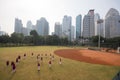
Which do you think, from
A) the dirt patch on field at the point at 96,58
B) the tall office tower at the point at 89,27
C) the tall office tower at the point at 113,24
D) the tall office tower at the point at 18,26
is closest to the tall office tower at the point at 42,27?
the tall office tower at the point at 18,26

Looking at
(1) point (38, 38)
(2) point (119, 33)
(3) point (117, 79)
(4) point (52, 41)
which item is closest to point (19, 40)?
(1) point (38, 38)

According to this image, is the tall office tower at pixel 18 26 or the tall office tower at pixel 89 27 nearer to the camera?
the tall office tower at pixel 89 27

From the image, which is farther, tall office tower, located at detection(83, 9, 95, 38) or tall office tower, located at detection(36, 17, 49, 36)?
tall office tower, located at detection(36, 17, 49, 36)

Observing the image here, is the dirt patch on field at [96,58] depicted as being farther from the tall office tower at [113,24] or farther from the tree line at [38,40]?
the tall office tower at [113,24]

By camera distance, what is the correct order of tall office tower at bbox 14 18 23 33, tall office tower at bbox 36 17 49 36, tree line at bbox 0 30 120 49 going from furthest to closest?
1. tall office tower at bbox 36 17 49 36
2. tall office tower at bbox 14 18 23 33
3. tree line at bbox 0 30 120 49

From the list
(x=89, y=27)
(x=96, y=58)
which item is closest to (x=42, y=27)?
(x=89, y=27)

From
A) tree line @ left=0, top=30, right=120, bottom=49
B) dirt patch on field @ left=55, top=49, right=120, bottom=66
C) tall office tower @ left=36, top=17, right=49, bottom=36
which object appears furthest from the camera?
tall office tower @ left=36, top=17, right=49, bottom=36

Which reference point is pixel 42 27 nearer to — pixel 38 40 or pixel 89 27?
pixel 89 27

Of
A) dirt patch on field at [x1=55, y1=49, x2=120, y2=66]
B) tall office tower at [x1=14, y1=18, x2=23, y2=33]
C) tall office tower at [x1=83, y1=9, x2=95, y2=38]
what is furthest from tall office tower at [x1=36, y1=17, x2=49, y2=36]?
dirt patch on field at [x1=55, y1=49, x2=120, y2=66]

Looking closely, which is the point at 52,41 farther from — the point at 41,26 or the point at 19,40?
the point at 41,26

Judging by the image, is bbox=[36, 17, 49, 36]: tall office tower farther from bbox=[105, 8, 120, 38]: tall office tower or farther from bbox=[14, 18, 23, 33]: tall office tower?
bbox=[105, 8, 120, 38]: tall office tower

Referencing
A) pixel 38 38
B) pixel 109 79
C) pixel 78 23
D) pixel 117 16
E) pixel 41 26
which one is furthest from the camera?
pixel 78 23

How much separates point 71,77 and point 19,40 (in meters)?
74.6

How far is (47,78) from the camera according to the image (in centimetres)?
1416
